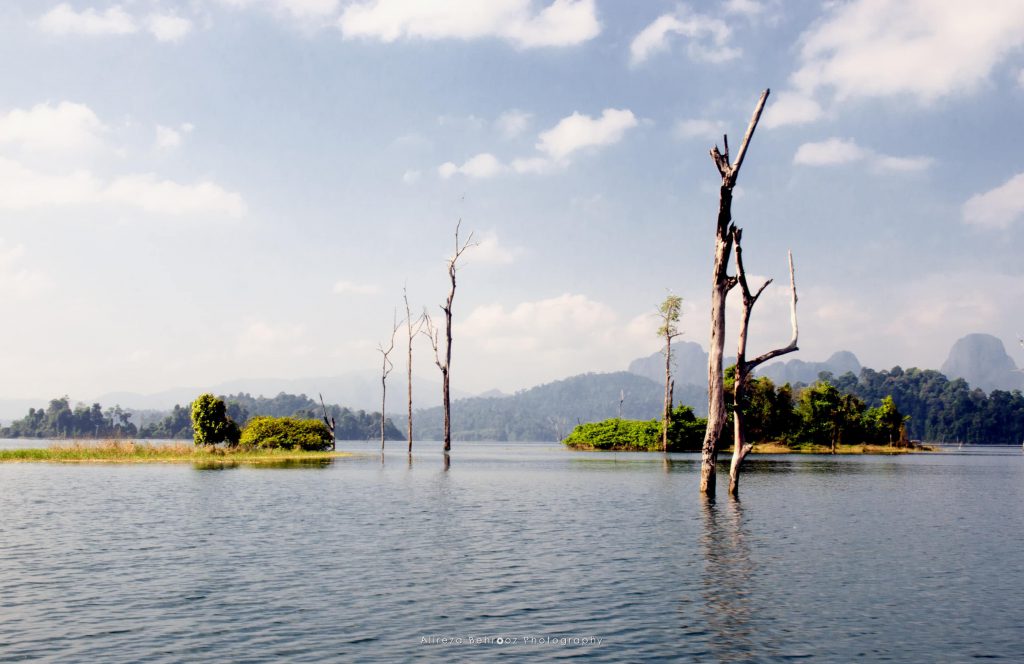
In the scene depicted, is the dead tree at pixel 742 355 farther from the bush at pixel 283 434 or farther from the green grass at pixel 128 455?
the bush at pixel 283 434

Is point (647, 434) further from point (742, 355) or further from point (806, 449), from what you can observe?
point (742, 355)

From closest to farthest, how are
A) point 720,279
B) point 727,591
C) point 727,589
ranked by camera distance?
point 727,591 < point 727,589 < point 720,279

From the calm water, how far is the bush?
48.1m

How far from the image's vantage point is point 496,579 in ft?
64.1

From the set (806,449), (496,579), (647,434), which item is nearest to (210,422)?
(496,579)

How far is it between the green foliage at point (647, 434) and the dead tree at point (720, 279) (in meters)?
82.1

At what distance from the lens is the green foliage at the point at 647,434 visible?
4936 inches

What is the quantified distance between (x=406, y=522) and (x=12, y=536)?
12.3 meters

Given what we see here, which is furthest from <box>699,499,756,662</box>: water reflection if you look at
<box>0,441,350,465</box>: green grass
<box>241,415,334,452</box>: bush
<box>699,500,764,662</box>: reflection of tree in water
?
<box>241,415,334,452</box>: bush

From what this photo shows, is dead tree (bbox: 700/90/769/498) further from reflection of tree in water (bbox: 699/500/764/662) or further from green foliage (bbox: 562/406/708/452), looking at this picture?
green foliage (bbox: 562/406/708/452)

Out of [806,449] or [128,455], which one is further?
[806,449]

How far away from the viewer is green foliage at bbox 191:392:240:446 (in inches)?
2936

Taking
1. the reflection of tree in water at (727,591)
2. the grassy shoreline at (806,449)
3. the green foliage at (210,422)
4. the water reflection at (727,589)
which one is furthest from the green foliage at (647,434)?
the reflection of tree in water at (727,591)

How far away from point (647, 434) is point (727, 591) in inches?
4356
